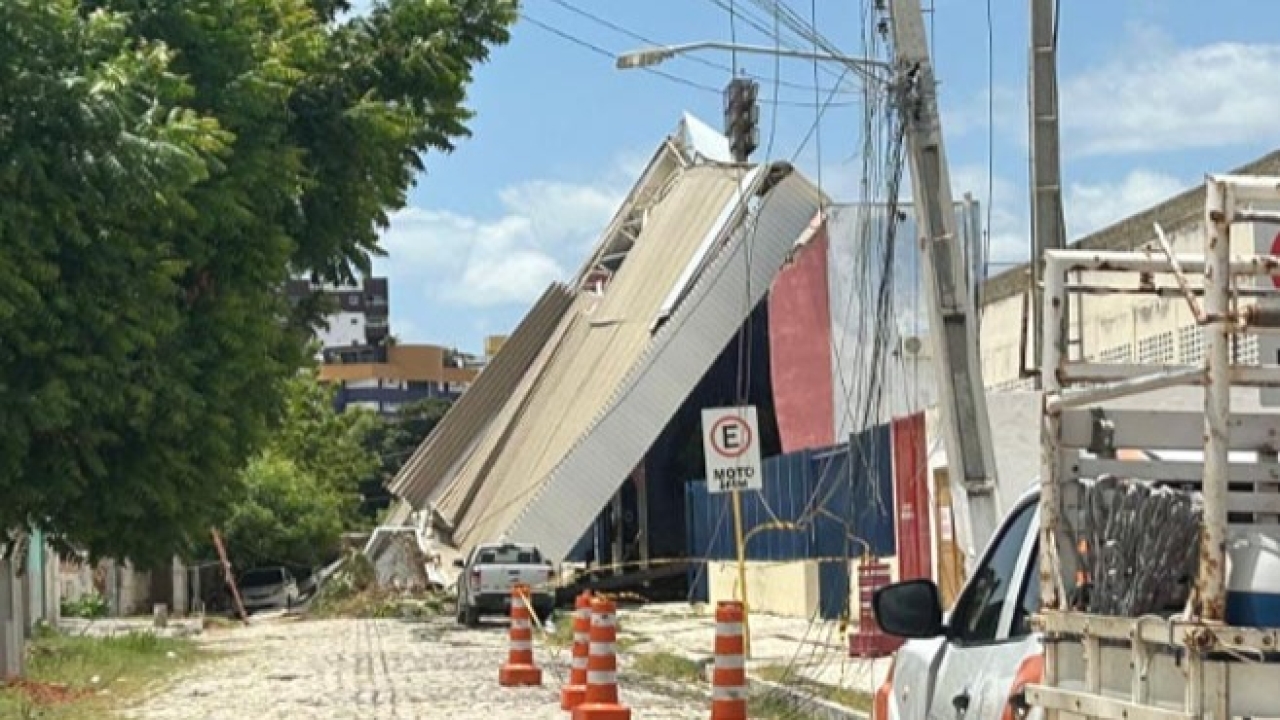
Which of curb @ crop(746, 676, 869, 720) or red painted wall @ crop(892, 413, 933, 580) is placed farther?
red painted wall @ crop(892, 413, 933, 580)

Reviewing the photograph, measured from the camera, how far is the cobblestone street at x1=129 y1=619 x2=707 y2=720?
1862cm

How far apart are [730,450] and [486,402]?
37.7m

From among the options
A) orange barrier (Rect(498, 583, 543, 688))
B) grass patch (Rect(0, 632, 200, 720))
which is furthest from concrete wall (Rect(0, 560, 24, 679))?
orange barrier (Rect(498, 583, 543, 688))

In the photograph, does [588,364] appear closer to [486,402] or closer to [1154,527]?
[486,402]

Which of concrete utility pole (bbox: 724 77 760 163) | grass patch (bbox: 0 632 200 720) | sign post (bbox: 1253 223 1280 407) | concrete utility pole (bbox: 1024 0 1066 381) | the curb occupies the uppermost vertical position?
concrete utility pole (bbox: 724 77 760 163)

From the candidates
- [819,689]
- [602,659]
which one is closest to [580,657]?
[819,689]

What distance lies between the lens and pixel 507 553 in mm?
37250

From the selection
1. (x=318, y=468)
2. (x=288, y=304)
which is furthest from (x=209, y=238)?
(x=318, y=468)

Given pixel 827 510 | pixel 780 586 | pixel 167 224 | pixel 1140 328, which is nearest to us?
pixel 167 224

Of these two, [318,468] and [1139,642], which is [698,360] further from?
[1139,642]

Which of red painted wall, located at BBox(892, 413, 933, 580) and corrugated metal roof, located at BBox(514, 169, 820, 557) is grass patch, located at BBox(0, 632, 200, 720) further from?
corrugated metal roof, located at BBox(514, 169, 820, 557)

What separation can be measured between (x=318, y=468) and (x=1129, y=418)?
68.2 m

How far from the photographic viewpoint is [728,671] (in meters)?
12.2

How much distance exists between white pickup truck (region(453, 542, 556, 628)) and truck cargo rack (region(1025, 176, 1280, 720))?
101ft
